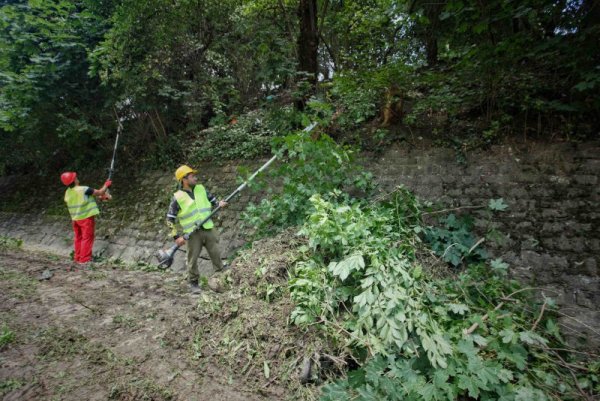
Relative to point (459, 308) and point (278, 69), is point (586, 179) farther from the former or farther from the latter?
point (278, 69)

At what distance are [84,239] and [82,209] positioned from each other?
2.14ft

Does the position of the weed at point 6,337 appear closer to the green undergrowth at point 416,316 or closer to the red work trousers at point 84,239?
the green undergrowth at point 416,316

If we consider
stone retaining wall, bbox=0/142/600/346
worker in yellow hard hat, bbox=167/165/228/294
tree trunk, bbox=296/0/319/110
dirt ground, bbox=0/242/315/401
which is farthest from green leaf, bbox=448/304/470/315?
tree trunk, bbox=296/0/319/110

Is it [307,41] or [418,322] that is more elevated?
[307,41]

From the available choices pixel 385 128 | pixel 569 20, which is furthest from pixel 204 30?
pixel 569 20

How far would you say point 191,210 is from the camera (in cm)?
466

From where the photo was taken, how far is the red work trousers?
632cm

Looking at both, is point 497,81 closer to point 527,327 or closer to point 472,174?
point 472,174

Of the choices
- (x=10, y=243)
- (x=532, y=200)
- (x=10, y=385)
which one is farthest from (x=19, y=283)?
(x=532, y=200)

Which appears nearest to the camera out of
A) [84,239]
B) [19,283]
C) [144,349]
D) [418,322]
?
[418,322]

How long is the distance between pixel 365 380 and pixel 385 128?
4529 mm

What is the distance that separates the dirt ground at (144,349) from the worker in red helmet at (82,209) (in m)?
2.00

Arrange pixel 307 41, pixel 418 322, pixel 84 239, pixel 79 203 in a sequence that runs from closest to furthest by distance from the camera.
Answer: pixel 418 322 → pixel 79 203 → pixel 84 239 → pixel 307 41

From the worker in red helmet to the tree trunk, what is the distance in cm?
492
